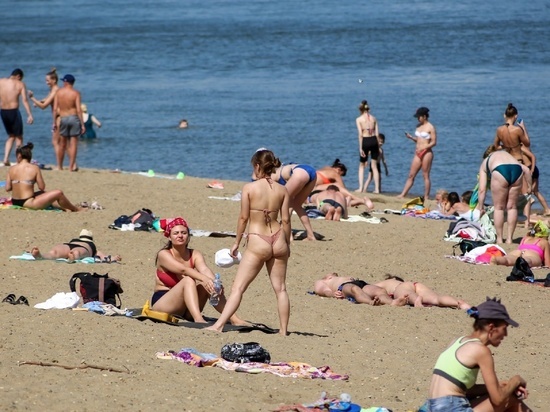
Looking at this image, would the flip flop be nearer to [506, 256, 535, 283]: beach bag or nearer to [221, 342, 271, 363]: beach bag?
[221, 342, 271, 363]: beach bag

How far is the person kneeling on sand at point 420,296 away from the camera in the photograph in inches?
412

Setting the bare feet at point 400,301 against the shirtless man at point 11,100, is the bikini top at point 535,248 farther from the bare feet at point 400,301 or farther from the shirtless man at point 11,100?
the shirtless man at point 11,100

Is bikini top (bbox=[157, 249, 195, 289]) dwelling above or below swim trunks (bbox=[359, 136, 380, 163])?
above

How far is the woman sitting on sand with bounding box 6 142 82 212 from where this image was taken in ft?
46.4

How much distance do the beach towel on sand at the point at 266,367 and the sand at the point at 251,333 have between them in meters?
0.09

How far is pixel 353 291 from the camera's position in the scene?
1059 centimetres

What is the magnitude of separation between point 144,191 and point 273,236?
8.14 m

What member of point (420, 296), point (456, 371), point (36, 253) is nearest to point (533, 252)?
point (420, 296)

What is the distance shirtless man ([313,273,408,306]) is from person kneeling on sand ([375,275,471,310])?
6 centimetres

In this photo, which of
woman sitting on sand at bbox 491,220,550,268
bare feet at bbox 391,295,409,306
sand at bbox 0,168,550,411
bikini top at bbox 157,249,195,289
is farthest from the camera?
woman sitting on sand at bbox 491,220,550,268

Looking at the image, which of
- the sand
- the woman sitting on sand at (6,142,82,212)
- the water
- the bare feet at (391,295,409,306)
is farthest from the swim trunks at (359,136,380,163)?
the bare feet at (391,295,409,306)

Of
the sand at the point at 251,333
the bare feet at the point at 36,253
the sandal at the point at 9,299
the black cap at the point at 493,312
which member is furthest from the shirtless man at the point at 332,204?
the black cap at the point at 493,312

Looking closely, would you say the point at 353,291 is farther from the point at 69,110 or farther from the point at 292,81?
the point at 292,81

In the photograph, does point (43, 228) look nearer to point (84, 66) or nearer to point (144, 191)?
point (144, 191)
